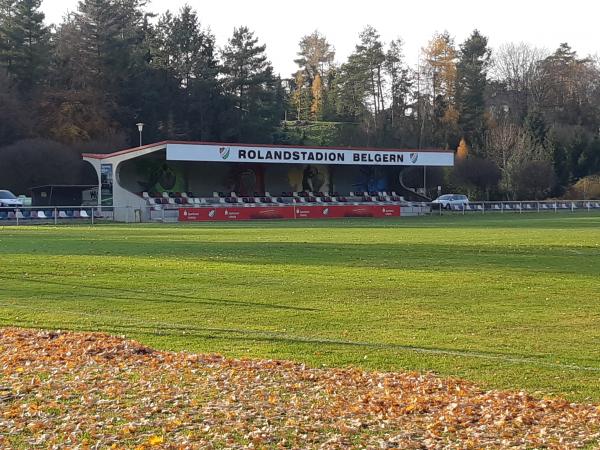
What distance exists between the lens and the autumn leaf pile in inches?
314

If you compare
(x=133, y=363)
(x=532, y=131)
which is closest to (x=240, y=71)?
(x=532, y=131)

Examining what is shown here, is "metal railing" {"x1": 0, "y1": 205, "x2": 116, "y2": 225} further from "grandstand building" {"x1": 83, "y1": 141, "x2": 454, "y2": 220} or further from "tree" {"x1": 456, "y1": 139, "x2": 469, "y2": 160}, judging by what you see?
"tree" {"x1": 456, "y1": 139, "x2": 469, "y2": 160}

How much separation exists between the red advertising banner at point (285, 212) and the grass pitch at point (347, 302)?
31.9 metres

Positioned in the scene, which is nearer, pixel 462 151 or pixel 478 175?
pixel 478 175

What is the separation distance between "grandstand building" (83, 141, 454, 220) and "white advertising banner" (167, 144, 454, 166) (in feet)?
0.25

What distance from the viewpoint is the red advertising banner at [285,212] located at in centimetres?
6594

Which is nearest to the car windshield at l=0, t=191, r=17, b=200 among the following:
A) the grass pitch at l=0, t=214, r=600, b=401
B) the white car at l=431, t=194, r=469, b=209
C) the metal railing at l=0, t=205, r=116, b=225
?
the metal railing at l=0, t=205, r=116, b=225

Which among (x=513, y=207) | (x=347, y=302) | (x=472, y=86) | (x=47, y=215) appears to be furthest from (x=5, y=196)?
(x=472, y=86)

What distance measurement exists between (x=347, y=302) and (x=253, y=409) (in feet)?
31.3

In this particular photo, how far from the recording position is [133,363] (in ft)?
38.5

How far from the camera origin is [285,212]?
232ft

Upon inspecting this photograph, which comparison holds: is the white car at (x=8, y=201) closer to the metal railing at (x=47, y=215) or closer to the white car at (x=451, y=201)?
the metal railing at (x=47, y=215)

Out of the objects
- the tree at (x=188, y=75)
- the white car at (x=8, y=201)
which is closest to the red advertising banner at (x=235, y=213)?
the white car at (x=8, y=201)

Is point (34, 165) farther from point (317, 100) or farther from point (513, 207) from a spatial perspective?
point (317, 100)
